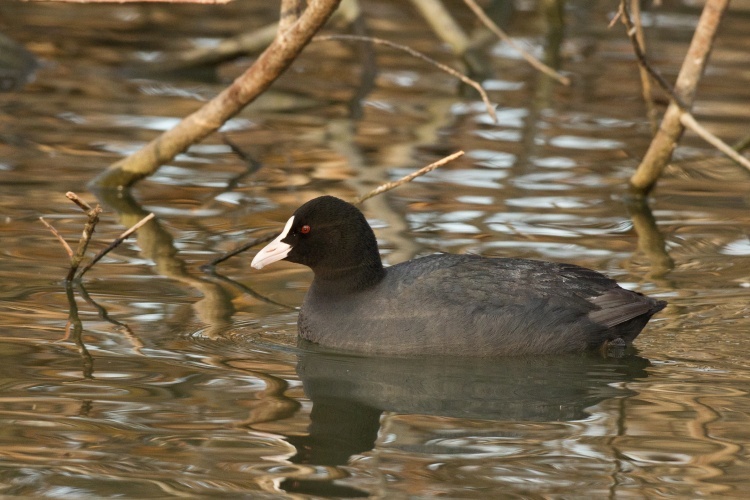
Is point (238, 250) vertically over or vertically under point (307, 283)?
over

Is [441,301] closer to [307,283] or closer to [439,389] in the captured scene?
[439,389]

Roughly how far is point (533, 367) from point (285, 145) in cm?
537

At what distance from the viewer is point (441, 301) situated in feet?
19.5

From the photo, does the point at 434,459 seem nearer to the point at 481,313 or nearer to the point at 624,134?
the point at 481,313

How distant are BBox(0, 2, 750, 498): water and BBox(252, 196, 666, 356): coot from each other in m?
0.11

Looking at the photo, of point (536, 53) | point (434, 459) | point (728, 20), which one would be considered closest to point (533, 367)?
point (434, 459)

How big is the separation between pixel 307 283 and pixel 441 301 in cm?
147

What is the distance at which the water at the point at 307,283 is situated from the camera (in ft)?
15.0

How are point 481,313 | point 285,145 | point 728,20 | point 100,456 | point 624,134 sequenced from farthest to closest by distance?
point 728,20 → point 624,134 → point 285,145 → point 481,313 → point 100,456

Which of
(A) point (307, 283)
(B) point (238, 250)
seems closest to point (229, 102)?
(B) point (238, 250)

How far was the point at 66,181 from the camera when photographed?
9.33 metres

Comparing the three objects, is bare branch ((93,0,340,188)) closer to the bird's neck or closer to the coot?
the coot

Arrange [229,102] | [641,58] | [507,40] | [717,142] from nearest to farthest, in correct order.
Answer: [717,142] → [641,58] → [507,40] → [229,102]

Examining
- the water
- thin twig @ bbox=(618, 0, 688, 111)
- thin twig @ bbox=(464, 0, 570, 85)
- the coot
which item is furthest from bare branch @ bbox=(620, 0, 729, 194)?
the coot
